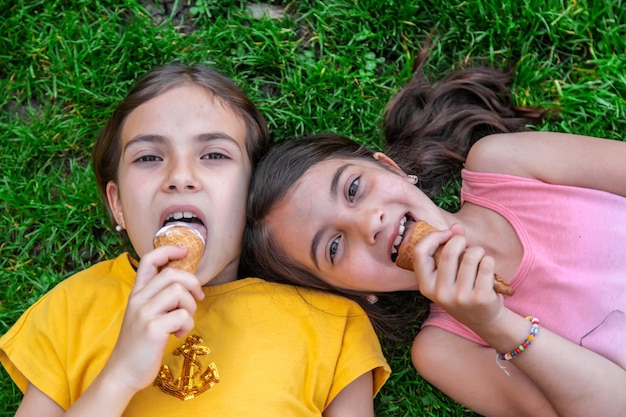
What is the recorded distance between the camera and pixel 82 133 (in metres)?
3.63

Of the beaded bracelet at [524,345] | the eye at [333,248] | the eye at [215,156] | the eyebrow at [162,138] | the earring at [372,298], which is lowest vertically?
the earring at [372,298]

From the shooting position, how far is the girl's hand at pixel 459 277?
2.31 metres

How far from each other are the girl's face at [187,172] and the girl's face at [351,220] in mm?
213

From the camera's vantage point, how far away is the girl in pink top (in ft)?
8.69

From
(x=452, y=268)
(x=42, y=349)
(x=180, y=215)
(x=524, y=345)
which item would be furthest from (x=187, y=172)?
(x=524, y=345)

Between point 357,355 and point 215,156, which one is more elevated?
point 215,156

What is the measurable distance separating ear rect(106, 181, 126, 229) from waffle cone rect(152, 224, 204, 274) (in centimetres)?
53

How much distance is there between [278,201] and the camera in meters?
2.86

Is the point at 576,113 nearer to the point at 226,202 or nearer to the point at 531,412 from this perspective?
the point at 531,412

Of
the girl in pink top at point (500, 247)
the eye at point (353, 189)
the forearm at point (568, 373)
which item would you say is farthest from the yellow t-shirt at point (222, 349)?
the forearm at point (568, 373)

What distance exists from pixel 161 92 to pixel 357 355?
53.2 inches

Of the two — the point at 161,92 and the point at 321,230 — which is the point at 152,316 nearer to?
the point at 321,230

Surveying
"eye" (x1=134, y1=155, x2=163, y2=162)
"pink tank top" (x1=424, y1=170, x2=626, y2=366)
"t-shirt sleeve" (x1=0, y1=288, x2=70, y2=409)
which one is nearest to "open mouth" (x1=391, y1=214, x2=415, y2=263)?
"pink tank top" (x1=424, y1=170, x2=626, y2=366)

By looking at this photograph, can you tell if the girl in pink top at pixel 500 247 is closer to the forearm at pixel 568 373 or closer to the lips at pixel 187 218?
the forearm at pixel 568 373
